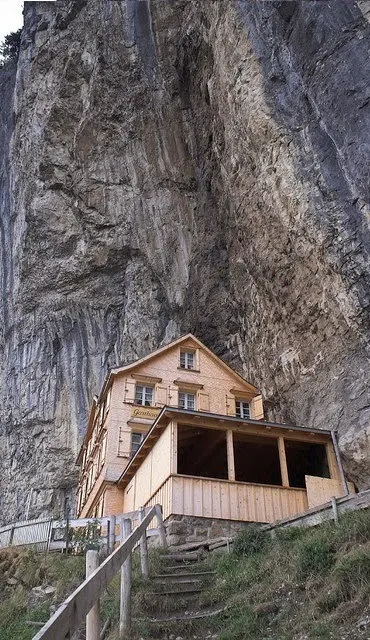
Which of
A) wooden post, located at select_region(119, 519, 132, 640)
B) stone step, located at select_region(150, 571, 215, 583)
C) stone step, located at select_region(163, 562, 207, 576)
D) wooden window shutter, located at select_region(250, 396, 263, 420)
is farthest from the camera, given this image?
wooden window shutter, located at select_region(250, 396, 263, 420)

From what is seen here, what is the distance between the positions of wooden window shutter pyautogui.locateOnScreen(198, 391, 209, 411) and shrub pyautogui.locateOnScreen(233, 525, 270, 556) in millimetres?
13768

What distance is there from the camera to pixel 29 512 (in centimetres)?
3253

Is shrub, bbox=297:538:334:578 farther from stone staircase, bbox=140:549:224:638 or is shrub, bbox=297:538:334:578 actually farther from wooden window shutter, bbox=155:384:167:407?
wooden window shutter, bbox=155:384:167:407

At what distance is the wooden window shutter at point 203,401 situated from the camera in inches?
981

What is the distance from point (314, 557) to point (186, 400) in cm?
1700

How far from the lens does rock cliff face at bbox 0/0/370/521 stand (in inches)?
798

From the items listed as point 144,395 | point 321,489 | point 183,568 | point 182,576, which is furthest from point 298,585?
point 144,395

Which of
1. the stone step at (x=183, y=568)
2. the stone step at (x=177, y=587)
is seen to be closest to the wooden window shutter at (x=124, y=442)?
the stone step at (x=183, y=568)

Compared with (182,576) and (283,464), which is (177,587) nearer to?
(182,576)

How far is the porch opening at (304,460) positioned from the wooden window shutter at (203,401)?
5304mm

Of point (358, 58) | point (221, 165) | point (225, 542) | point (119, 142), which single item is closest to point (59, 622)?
point (225, 542)

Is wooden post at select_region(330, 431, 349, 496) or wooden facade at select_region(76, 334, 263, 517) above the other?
wooden facade at select_region(76, 334, 263, 517)

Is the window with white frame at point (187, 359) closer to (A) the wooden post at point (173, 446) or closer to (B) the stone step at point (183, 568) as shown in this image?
(A) the wooden post at point (173, 446)

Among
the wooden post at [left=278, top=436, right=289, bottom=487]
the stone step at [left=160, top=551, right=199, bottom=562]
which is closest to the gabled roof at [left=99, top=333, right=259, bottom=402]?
the wooden post at [left=278, top=436, right=289, bottom=487]
